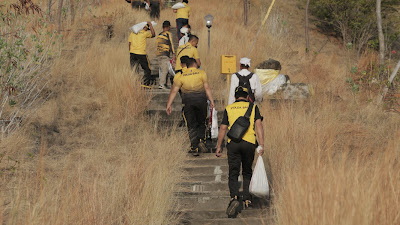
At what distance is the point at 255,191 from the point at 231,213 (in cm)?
42

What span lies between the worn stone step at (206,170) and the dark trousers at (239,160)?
1.47 metres

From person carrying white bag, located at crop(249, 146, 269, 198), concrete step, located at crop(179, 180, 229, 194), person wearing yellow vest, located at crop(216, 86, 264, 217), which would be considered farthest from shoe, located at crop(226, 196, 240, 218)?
concrete step, located at crop(179, 180, 229, 194)

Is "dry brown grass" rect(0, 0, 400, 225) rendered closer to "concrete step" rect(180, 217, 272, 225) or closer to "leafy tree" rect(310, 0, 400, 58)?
"concrete step" rect(180, 217, 272, 225)

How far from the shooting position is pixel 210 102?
7977 millimetres

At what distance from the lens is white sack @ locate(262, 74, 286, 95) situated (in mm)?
12031

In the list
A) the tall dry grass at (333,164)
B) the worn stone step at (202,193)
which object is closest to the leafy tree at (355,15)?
the tall dry grass at (333,164)

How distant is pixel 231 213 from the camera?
593cm

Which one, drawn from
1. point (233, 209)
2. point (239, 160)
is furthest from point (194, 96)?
point (233, 209)

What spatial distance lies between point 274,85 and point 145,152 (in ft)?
17.5

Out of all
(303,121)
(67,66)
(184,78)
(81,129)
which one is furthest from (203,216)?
(67,66)

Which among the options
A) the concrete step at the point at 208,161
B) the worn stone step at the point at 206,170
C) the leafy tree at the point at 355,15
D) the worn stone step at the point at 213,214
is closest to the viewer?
the worn stone step at the point at 213,214

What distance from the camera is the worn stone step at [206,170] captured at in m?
7.73

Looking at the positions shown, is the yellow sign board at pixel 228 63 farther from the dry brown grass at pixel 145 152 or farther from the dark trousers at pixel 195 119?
the dark trousers at pixel 195 119

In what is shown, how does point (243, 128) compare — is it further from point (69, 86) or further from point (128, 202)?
point (69, 86)
